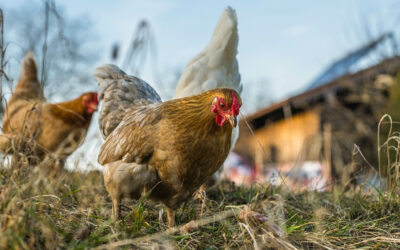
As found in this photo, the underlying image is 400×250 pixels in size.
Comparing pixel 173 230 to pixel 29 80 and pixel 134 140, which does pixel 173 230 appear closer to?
pixel 134 140

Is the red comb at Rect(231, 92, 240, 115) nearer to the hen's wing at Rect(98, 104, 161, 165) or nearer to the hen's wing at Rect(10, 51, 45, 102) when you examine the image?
the hen's wing at Rect(98, 104, 161, 165)

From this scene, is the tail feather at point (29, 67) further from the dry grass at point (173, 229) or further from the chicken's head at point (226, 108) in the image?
the chicken's head at point (226, 108)

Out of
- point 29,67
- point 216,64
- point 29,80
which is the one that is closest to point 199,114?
point 216,64

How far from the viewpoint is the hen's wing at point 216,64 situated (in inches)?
147

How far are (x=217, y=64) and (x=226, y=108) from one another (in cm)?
181

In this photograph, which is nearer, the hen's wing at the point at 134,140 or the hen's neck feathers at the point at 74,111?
the hen's wing at the point at 134,140

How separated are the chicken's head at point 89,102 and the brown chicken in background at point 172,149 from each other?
2.24 m

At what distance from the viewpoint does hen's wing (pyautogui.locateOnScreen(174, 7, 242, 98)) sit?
3.74 m

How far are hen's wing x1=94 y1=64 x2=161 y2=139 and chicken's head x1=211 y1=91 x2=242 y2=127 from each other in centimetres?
109

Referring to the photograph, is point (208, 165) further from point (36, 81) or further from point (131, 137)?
point (36, 81)

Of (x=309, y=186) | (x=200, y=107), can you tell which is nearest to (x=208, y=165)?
(x=200, y=107)

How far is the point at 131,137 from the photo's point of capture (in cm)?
235

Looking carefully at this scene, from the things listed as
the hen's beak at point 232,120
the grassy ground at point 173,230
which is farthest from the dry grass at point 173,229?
the hen's beak at point 232,120

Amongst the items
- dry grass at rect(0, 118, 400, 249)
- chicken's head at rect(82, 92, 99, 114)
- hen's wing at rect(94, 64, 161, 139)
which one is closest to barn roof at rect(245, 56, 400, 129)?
chicken's head at rect(82, 92, 99, 114)
